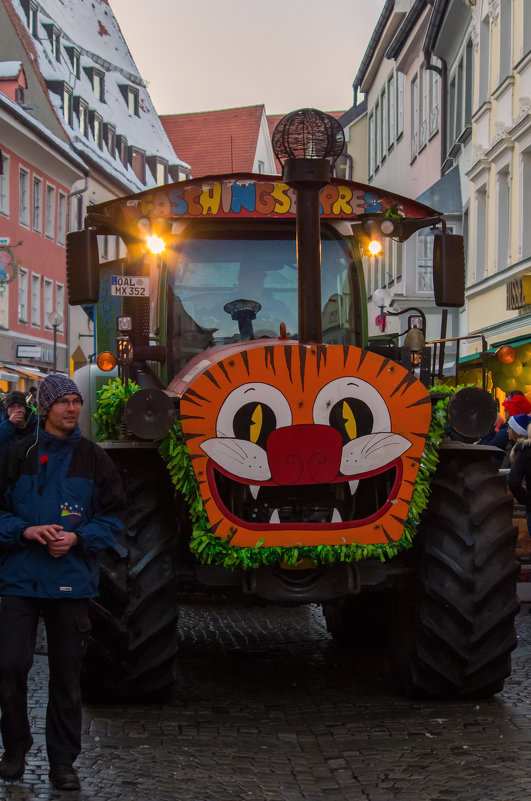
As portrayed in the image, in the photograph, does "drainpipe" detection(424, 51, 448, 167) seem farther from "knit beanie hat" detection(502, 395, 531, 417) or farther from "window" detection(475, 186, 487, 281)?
"knit beanie hat" detection(502, 395, 531, 417)

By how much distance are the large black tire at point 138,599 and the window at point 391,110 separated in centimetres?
3689

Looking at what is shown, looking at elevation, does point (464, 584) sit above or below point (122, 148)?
below

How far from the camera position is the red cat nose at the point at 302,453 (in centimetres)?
684

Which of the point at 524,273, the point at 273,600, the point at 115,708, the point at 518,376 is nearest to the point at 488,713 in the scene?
the point at 273,600

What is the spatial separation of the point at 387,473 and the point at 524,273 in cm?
1728

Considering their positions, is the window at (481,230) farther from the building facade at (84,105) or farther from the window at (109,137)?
the window at (109,137)

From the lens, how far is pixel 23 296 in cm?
4431

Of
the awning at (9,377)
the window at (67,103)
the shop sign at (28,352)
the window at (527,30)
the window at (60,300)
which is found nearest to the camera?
the window at (527,30)

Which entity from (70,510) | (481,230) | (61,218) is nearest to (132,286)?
(70,510)

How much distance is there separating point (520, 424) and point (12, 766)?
763 cm

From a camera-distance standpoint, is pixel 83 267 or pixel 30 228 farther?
pixel 30 228

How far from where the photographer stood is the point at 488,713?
7.26 metres

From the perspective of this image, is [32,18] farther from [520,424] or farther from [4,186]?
Answer: [520,424]

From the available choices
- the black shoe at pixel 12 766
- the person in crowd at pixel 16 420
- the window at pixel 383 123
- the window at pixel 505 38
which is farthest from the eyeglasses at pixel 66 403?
the window at pixel 383 123
